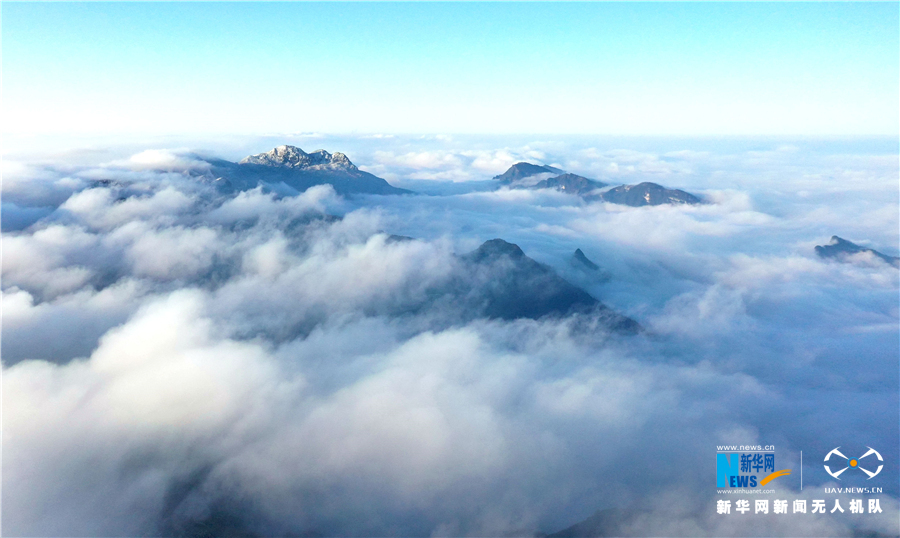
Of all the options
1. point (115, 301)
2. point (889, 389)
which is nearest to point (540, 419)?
point (889, 389)

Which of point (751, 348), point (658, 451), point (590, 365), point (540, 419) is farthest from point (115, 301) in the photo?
point (751, 348)

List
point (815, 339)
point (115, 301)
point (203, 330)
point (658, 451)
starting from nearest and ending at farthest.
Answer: point (658, 451), point (203, 330), point (115, 301), point (815, 339)

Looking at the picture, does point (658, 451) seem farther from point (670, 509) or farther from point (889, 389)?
point (889, 389)

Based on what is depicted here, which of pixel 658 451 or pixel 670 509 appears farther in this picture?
pixel 658 451

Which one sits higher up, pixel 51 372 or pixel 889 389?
pixel 51 372

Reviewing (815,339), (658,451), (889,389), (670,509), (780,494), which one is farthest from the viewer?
(815,339)

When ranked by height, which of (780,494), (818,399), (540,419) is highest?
(780,494)
